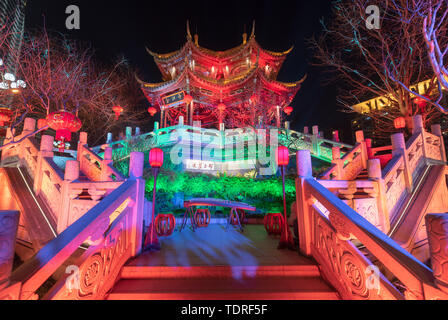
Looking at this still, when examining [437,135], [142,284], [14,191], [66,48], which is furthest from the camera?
[66,48]

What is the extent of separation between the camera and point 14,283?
1.38 metres

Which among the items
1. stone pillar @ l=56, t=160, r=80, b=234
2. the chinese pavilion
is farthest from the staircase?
the chinese pavilion

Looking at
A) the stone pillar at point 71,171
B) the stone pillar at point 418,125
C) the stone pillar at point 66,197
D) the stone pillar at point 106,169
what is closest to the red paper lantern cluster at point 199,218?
the stone pillar at point 106,169

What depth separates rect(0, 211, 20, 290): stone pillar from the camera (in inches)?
52.5

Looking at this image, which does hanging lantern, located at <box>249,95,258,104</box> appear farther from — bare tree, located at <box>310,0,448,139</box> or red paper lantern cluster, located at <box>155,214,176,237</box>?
red paper lantern cluster, located at <box>155,214,176,237</box>

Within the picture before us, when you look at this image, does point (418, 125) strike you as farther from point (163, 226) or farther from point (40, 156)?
point (40, 156)

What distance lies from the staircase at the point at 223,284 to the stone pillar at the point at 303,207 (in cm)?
39

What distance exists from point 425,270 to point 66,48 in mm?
11343

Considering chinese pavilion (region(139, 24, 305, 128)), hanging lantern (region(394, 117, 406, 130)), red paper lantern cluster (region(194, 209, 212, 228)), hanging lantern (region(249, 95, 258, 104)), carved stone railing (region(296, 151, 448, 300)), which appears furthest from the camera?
chinese pavilion (region(139, 24, 305, 128))

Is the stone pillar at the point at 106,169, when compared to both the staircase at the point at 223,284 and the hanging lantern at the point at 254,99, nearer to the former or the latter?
the staircase at the point at 223,284

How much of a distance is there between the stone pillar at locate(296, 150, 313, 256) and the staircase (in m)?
0.39

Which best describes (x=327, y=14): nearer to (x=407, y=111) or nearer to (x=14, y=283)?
(x=407, y=111)

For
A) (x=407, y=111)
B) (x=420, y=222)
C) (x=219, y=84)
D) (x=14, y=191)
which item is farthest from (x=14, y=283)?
(x=219, y=84)

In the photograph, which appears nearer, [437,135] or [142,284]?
[142,284]
